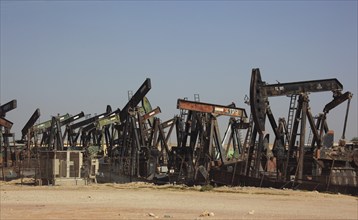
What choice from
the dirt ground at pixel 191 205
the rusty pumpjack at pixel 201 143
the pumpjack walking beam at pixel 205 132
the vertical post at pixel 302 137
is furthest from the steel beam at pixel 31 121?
the vertical post at pixel 302 137

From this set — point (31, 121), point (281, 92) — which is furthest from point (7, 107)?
point (281, 92)

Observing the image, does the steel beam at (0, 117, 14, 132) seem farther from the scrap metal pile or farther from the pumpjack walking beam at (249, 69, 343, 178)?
the pumpjack walking beam at (249, 69, 343, 178)

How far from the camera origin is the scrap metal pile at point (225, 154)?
24.4 meters

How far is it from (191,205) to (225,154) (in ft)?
46.0

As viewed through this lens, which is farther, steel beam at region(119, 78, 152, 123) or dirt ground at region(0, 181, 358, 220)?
steel beam at region(119, 78, 152, 123)

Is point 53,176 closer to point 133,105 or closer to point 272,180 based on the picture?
point 133,105

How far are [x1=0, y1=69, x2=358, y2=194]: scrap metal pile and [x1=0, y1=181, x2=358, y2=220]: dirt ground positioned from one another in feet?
5.31

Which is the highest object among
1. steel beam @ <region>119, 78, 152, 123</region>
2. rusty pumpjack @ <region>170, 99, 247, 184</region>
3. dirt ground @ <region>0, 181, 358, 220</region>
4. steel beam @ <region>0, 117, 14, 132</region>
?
steel beam @ <region>119, 78, 152, 123</region>

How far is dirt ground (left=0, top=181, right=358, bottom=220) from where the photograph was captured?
15.4m

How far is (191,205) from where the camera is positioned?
18.3 metres

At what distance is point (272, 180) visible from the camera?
24891mm

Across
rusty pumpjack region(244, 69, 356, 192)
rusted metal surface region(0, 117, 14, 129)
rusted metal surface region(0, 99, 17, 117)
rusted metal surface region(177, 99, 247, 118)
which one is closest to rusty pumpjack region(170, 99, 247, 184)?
rusted metal surface region(177, 99, 247, 118)

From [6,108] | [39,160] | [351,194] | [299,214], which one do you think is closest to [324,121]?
[351,194]

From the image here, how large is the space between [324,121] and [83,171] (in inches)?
530
